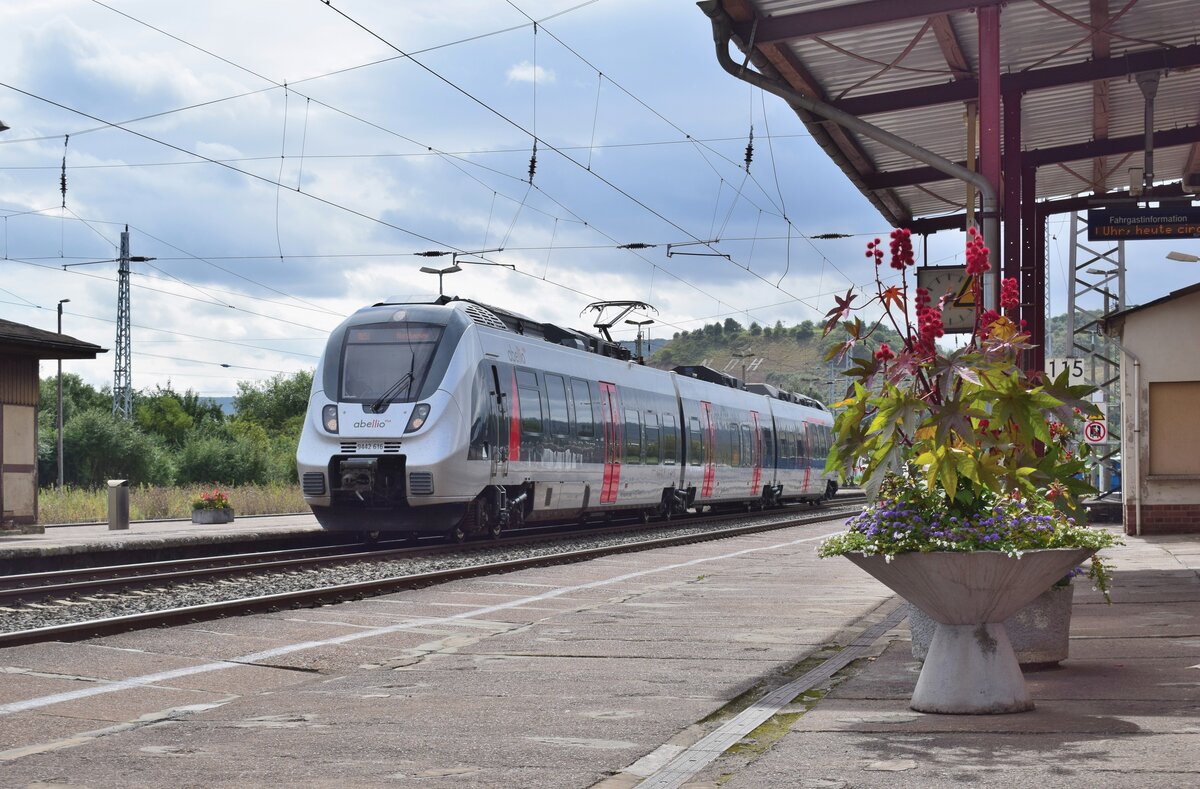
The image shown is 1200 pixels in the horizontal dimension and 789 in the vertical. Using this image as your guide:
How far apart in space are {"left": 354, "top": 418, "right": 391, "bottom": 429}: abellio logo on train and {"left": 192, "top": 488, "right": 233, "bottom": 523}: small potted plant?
11.6m

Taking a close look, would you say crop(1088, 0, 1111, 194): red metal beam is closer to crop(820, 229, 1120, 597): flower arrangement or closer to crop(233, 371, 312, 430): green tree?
crop(820, 229, 1120, 597): flower arrangement

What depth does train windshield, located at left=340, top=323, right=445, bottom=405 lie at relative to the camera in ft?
64.7

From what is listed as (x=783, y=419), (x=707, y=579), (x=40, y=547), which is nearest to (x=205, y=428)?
(x=783, y=419)

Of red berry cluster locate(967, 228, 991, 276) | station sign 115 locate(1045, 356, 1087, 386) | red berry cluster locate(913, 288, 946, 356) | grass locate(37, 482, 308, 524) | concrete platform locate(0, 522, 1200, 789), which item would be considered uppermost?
station sign 115 locate(1045, 356, 1087, 386)

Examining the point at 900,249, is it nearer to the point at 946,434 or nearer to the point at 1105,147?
the point at 946,434

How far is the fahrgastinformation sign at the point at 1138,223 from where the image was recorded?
17859 mm

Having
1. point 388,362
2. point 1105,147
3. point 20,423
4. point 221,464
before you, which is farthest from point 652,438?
point 221,464

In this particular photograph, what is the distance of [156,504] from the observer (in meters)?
36.2

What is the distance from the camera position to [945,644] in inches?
265

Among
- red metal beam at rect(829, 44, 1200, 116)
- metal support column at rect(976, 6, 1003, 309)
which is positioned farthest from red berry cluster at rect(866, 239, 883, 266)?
red metal beam at rect(829, 44, 1200, 116)

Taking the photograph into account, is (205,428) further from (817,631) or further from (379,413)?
(817,631)

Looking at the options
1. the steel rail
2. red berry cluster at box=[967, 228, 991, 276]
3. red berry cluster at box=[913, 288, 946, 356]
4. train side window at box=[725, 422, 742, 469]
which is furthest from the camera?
train side window at box=[725, 422, 742, 469]

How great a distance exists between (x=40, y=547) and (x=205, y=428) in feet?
182

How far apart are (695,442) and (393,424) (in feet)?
46.3
